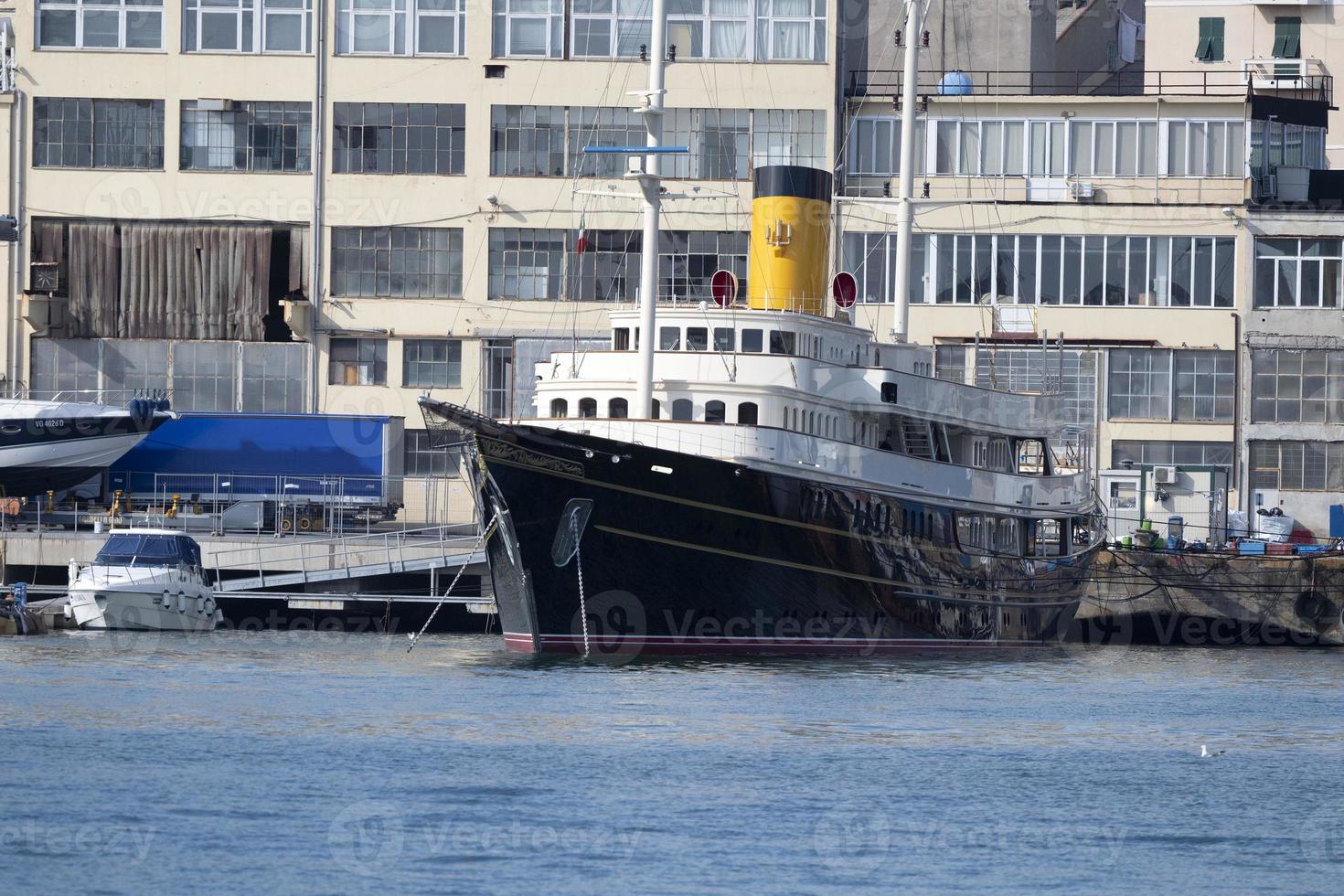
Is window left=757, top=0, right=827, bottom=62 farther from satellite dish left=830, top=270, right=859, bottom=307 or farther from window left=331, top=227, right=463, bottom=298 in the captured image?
satellite dish left=830, top=270, right=859, bottom=307

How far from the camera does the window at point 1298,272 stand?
60031 mm

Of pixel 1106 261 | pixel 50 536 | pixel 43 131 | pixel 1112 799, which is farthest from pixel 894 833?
pixel 43 131

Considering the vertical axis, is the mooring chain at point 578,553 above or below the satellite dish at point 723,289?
below

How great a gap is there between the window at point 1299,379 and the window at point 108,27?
111 feet

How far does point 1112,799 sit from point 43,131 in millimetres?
44065

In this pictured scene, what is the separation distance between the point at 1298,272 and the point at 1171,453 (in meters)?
6.50

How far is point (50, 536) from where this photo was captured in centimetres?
5047

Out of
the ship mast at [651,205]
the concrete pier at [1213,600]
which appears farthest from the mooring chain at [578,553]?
the concrete pier at [1213,600]

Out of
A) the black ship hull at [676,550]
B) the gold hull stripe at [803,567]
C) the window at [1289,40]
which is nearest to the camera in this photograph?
the black ship hull at [676,550]

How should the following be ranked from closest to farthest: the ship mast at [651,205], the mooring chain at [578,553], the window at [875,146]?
1. the mooring chain at [578,553]
2. the ship mast at [651,205]
3. the window at [875,146]

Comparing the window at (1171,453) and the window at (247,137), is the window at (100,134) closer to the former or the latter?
the window at (247,137)

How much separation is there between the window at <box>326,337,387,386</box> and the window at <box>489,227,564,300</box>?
384 cm

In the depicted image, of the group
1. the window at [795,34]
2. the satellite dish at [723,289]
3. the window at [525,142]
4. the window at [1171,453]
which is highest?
the window at [795,34]

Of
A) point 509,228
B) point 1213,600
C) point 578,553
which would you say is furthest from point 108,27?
point 1213,600
